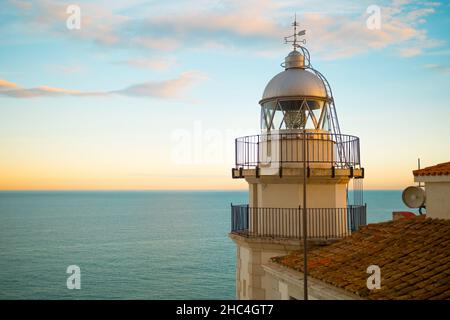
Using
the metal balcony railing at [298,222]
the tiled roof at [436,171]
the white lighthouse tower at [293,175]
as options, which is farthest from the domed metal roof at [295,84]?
the tiled roof at [436,171]

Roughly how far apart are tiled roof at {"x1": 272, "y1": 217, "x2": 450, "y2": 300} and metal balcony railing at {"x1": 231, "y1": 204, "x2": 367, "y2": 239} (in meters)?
1.11

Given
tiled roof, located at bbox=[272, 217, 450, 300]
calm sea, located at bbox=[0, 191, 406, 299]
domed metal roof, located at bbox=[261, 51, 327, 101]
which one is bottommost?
calm sea, located at bbox=[0, 191, 406, 299]

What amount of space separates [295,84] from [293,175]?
3.11 meters

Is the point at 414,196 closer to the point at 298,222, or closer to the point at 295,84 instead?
the point at 298,222

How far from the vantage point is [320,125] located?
1562 cm

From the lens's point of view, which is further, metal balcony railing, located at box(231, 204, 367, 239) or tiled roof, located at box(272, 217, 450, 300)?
metal balcony railing, located at box(231, 204, 367, 239)

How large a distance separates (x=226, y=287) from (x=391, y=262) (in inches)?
Answer: 1865

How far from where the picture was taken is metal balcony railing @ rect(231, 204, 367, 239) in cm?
1516

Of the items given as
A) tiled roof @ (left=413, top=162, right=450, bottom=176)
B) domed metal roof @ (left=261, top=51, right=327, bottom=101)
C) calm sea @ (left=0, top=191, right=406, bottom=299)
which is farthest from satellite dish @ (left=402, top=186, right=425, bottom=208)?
calm sea @ (left=0, top=191, right=406, bottom=299)

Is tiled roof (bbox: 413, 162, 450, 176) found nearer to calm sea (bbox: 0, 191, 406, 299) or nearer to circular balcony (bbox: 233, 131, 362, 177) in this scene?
circular balcony (bbox: 233, 131, 362, 177)

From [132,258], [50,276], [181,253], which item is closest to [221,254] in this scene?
[181,253]

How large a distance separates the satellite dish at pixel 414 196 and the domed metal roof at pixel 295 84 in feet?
13.7
